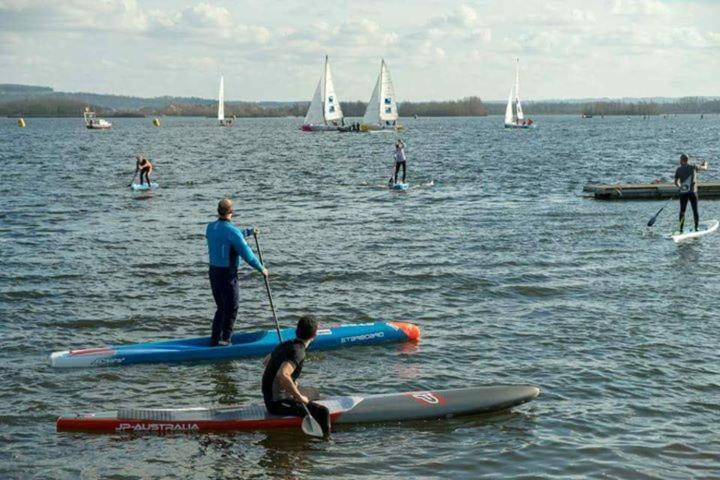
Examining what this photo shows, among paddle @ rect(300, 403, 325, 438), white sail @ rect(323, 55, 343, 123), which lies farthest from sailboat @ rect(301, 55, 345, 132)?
paddle @ rect(300, 403, 325, 438)

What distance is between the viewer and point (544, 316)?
16.1 meters

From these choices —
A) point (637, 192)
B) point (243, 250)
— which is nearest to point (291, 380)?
point (243, 250)

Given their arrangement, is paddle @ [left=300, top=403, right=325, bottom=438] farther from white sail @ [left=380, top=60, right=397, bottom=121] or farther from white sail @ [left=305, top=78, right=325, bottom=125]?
white sail @ [left=305, top=78, right=325, bottom=125]

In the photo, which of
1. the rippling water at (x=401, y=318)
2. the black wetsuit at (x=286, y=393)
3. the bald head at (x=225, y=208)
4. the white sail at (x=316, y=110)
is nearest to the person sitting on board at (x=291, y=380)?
the black wetsuit at (x=286, y=393)

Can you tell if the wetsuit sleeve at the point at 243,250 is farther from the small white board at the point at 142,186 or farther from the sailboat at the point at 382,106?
the sailboat at the point at 382,106

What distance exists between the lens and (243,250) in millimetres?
12930

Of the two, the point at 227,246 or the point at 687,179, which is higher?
the point at 687,179

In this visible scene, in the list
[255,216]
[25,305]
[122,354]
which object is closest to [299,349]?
[122,354]

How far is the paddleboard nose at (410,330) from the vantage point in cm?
1452

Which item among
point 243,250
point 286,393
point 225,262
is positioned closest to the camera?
point 286,393

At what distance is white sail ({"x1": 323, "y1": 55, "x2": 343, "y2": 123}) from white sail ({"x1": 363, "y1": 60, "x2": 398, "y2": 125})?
419 centimetres

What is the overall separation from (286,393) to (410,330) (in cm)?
454

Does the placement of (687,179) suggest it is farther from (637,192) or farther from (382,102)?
(382,102)

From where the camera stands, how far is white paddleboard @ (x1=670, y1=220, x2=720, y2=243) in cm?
2420
